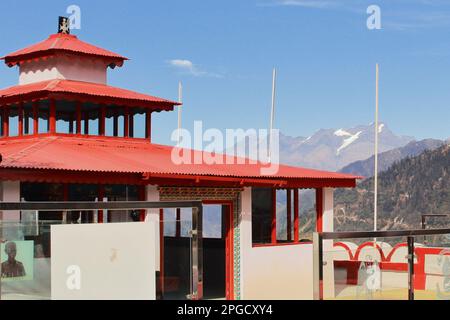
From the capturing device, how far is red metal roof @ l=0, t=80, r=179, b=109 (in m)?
25.4

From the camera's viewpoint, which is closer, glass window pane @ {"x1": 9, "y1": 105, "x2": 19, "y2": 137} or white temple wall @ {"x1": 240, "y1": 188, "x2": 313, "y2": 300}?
white temple wall @ {"x1": 240, "y1": 188, "x2": 313, "y2": 300}

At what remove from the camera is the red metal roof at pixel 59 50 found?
A: 28.0 meters

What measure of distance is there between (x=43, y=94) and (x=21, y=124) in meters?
1.82

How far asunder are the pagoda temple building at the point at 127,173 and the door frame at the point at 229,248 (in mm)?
32

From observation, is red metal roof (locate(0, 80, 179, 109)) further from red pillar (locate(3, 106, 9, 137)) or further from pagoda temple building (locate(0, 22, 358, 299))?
red pillar (locate(3, 106, 9, 137))

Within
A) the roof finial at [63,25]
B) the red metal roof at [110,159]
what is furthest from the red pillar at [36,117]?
the roof finial at [63,25]

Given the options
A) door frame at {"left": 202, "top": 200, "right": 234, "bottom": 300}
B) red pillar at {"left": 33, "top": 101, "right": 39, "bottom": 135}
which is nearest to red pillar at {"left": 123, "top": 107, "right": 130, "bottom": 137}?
red pillar at {"left": 33, "top": 101, "right": 39, "bottom": 135}

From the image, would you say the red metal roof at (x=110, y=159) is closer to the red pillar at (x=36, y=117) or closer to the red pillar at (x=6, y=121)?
the red pillar at (x=36, y=117)

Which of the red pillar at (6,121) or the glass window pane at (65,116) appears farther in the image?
the red pillar at (6,121)

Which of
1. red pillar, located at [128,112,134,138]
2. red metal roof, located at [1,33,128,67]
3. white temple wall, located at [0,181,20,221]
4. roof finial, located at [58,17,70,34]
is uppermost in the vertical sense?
roof finial, located at [58,17,70,34]

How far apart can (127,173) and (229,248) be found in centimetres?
474

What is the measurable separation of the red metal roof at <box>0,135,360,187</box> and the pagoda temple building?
4cm

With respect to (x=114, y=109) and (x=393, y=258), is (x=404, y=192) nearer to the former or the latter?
(x=114, y=109)
